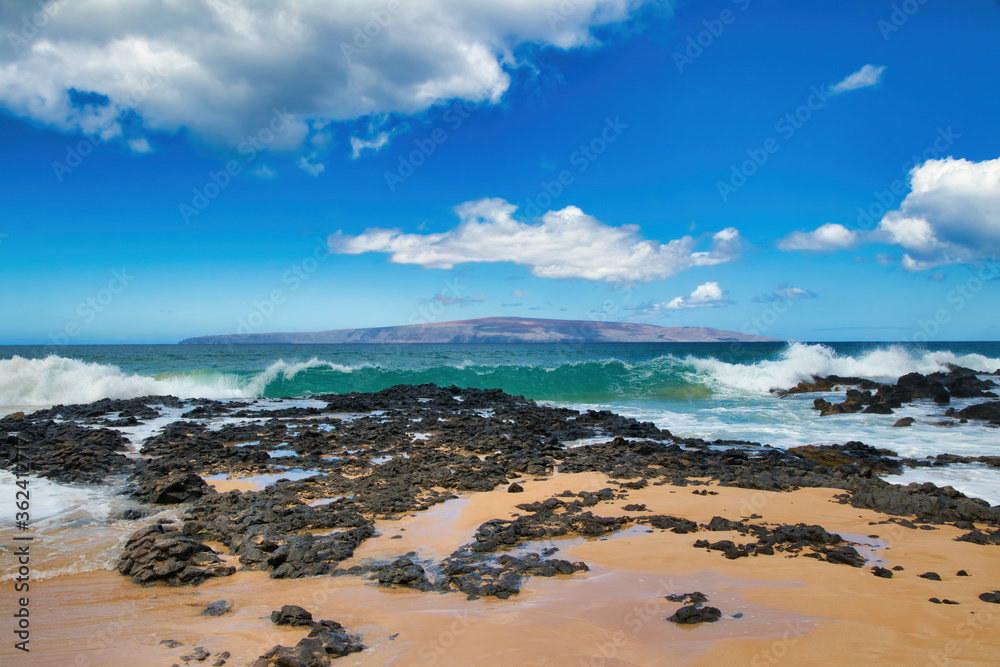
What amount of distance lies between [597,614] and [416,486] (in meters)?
4.93

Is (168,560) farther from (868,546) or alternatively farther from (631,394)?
(631,394)

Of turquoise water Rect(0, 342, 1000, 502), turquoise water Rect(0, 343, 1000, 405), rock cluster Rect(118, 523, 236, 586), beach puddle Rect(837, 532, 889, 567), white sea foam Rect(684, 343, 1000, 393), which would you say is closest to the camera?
rock cluster Rect(118, 523, 236, 586)

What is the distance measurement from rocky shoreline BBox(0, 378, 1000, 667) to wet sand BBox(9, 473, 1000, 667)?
0.61ft

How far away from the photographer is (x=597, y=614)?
4320 millimetres

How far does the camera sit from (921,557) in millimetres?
5574

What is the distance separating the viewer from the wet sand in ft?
12.1

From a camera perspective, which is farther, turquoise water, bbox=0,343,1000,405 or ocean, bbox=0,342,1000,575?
turquoise water, bbox=0,343,1000,405

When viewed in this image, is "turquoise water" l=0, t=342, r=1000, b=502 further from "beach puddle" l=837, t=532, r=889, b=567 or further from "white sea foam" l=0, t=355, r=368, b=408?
"beach puddle" l=837, t=532, r=889, b=567

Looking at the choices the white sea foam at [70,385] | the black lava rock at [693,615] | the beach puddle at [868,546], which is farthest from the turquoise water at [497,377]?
the black lava rock at [693,615]

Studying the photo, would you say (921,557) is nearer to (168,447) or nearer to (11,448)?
(168,447)

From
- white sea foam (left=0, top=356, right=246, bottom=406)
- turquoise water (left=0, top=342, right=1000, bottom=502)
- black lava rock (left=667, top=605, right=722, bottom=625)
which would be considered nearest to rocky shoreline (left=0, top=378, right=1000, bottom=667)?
black lava rock (left=667, top=605, right=722, bottom=625)

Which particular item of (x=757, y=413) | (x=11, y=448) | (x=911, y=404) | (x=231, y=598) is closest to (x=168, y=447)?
(x=11, y=448)

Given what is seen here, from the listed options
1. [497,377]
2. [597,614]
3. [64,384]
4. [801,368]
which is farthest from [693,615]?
[801,368]

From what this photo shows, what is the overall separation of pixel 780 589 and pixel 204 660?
4697 mm
